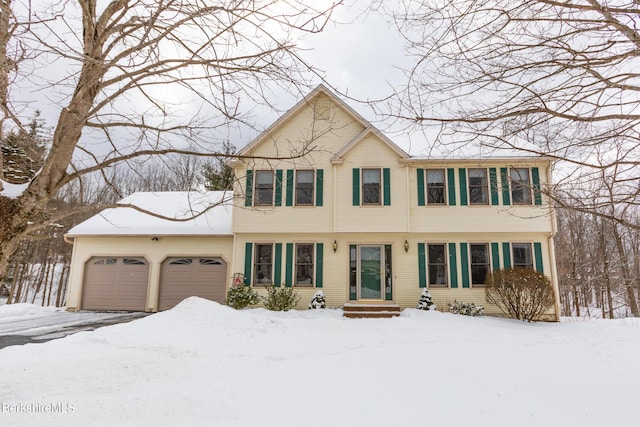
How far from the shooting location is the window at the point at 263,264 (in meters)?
13.4

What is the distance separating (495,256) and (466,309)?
229 cm

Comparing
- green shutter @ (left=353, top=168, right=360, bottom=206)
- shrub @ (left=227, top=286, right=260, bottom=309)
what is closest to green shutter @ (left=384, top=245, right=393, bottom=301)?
green shutter @ (left=353, top=168, right=360, bottom=206)

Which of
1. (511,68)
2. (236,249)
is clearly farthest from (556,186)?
(236,249)

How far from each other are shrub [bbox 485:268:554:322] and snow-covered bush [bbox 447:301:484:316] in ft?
2.09

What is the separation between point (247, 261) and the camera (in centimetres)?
1341

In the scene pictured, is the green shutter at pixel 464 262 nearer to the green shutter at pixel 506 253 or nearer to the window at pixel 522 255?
the green shutter at pixel 506 253

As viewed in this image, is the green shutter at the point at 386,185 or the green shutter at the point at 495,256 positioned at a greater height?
the green shutter at the point at 386,185

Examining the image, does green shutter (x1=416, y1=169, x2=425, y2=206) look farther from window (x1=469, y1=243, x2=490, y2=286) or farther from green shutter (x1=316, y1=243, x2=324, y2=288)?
green shutter (x1=316, y1=243, x2=324, y2=288)

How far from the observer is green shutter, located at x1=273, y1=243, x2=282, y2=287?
1322 cm

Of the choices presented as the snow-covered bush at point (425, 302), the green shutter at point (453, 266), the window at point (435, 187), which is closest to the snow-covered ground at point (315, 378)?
the snow-covered bush at point (425, 302)

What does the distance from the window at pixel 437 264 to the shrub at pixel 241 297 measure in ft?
20.5

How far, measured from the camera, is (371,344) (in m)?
7.55

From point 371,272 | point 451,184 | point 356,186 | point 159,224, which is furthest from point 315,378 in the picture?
point 159,224

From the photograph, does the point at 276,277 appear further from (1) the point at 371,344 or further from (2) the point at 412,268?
(1) the point at 371,344
